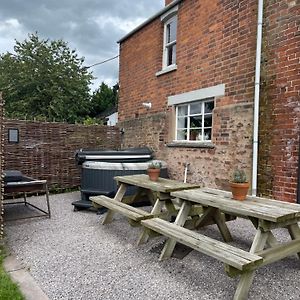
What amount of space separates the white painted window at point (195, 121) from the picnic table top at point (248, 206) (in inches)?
118

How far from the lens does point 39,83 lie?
1927 centimetres

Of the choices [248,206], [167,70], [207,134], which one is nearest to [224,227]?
[248,206]

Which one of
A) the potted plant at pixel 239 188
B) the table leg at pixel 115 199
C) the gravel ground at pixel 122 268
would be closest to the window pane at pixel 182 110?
the table leg at pixel 115 199

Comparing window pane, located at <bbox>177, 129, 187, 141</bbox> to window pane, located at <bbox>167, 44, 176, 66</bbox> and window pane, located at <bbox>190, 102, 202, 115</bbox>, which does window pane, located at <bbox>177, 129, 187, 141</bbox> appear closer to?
window pane, located at <bbox>190, 102, 202, 115</bbox>

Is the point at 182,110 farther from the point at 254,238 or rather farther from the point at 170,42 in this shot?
the point at 254,238

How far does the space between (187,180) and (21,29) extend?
60.3 ft

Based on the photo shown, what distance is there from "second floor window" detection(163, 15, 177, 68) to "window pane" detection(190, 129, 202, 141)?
2.10 metres

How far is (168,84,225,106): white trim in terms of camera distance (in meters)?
6.03

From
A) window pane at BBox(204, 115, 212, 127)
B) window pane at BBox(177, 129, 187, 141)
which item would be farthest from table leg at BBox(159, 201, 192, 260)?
window pane at BBox(177, 129, 187, 141)

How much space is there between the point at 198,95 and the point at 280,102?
205cm

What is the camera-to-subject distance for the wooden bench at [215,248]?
229 cm

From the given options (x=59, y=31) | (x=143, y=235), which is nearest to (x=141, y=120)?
(x=143, y=235)

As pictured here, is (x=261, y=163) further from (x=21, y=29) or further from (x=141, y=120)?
(x=21, y=29)

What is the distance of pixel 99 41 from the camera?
1686cm
